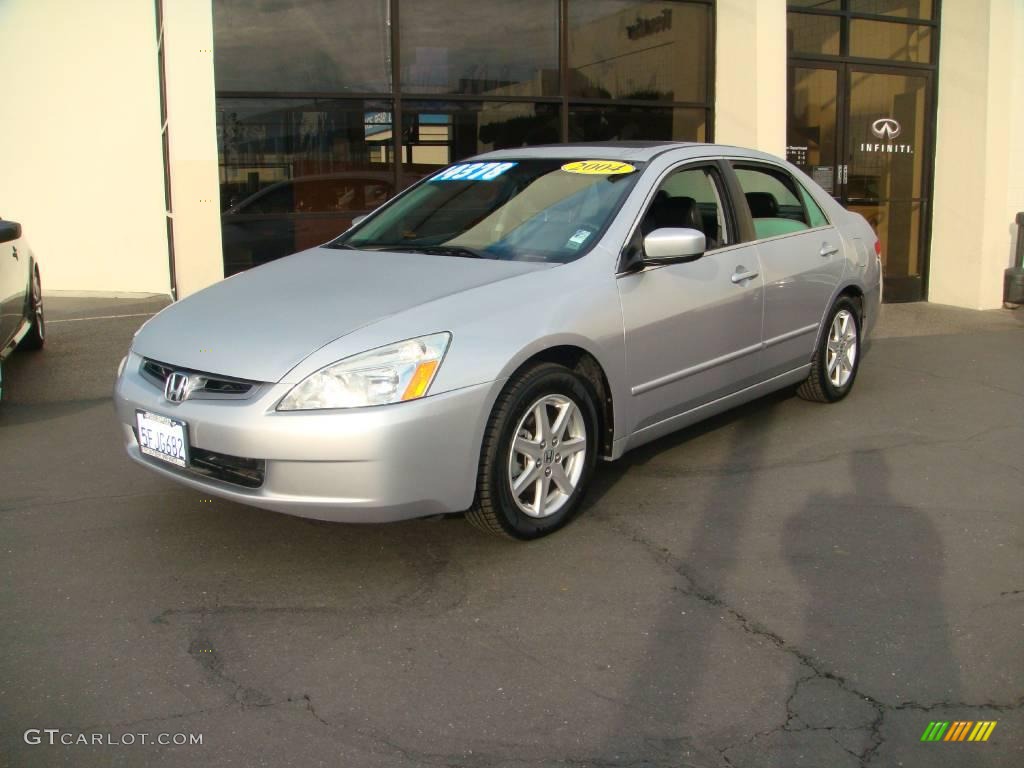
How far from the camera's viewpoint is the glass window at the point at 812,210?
6517 millimetres

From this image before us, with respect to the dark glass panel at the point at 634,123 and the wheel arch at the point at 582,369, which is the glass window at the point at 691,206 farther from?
the dark glass panel at the point at 634,123

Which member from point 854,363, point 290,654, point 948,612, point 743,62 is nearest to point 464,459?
point 290,654

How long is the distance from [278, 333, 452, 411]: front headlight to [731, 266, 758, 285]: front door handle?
2122 mm

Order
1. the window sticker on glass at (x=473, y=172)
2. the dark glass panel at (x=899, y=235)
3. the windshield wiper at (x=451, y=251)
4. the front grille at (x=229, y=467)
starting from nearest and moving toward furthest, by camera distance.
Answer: the front grille at (x=229, y=467)
the windshield wiper at (x=451, y=251)
the window sticker on glass at (x=473, y=172)
the dark glass panel at (x=899, y=235)

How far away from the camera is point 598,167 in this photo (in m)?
5.35

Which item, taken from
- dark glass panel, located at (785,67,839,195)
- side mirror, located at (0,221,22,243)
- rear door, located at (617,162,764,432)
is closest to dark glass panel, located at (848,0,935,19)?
dark glass panel, located at (785,67,839,195)

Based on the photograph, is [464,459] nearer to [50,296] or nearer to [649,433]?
[649,433]

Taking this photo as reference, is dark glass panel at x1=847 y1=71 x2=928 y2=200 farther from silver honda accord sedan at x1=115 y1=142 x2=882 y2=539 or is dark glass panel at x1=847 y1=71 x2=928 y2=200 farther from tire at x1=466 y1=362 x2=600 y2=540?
tire at x1=466 y1=362 x2=600 y2=540

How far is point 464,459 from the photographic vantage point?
401 cm

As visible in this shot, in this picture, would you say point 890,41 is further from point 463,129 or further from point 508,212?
point 508,212

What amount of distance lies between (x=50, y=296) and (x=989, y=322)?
954cm

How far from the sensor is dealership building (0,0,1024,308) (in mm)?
9422

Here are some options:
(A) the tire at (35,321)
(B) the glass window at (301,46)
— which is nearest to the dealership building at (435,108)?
(B) the glass window at (301,46)

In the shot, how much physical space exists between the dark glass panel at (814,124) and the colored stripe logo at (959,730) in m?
8.86
